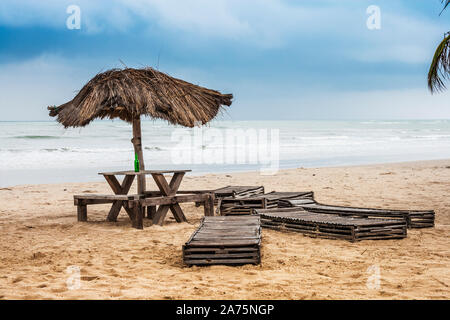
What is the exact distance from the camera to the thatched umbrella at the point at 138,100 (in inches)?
285

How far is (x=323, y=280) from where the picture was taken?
440 centimetres

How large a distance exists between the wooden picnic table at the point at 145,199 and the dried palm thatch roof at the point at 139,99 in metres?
0.93

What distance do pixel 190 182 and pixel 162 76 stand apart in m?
6.76

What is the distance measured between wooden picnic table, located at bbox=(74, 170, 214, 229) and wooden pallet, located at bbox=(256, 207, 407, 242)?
1.54 meters

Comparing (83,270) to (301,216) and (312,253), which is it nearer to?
(312,253)

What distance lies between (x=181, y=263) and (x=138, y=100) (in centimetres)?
304

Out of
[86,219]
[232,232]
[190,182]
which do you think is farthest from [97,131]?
[232,232]

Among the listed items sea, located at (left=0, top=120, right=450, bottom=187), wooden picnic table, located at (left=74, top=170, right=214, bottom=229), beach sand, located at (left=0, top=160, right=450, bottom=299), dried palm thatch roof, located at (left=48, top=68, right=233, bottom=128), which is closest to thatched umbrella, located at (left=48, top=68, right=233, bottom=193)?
dried palm thatch roof, located at (left=48, top=68, right=233, bottom=128)

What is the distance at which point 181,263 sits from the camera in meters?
5.16

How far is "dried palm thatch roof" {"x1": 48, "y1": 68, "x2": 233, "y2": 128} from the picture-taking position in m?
7.22
